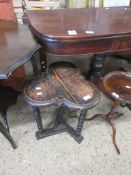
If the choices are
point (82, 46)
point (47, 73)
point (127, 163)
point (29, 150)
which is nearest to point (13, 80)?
point (47, 73)

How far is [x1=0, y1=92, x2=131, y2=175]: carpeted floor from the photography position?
1337 mm

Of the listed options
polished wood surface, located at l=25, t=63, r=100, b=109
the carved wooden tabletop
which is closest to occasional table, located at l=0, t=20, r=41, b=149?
the carved wooden tabletop

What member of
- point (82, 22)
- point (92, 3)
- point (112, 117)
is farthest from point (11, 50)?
point (92, 3)

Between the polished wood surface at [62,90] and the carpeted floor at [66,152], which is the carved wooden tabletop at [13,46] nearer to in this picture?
the polished wood surface at [62,90]

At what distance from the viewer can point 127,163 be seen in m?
1.39

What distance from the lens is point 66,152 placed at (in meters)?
1.44

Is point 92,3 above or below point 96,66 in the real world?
above

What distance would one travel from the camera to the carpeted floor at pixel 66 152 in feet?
4.39

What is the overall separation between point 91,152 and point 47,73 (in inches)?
29.4

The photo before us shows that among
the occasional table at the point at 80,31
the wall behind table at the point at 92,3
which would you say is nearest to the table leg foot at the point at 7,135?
the occasional table at the point at 80,31

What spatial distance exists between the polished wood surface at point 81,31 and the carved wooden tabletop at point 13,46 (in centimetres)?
9

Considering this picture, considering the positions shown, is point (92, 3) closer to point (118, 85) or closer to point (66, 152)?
point (118, 85)

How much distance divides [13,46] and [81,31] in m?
0.49

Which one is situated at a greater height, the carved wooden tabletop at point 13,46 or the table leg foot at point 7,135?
the carved wooden tabletop at point 13,46
